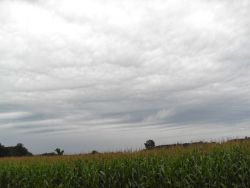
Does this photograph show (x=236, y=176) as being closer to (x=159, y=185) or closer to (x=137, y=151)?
(x=159, y=185)

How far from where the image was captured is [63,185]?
680 inches

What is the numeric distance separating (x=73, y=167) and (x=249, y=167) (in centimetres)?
774

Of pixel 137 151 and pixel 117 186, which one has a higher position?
pixel 137 151

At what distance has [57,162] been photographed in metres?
20.8

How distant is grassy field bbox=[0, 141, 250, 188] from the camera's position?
14.7 meters

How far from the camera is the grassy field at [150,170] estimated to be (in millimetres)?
14719

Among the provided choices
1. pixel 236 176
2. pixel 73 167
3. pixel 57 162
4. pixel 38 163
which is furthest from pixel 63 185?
pixel 236 176

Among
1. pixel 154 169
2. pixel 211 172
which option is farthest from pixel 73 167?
pixel 211 172

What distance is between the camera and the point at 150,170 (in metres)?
16.4

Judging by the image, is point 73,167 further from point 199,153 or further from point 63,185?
point 199,153

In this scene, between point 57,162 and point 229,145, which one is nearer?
point 229,145

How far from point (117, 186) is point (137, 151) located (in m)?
3.15

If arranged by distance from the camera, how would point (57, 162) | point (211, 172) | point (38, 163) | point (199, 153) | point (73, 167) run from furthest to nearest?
point (38, 163)
point (57, 162)
point (73, 167)
point (199, 153)
point (211, 172)

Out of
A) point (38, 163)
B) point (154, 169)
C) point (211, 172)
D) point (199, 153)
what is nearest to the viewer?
point (211, 172)
